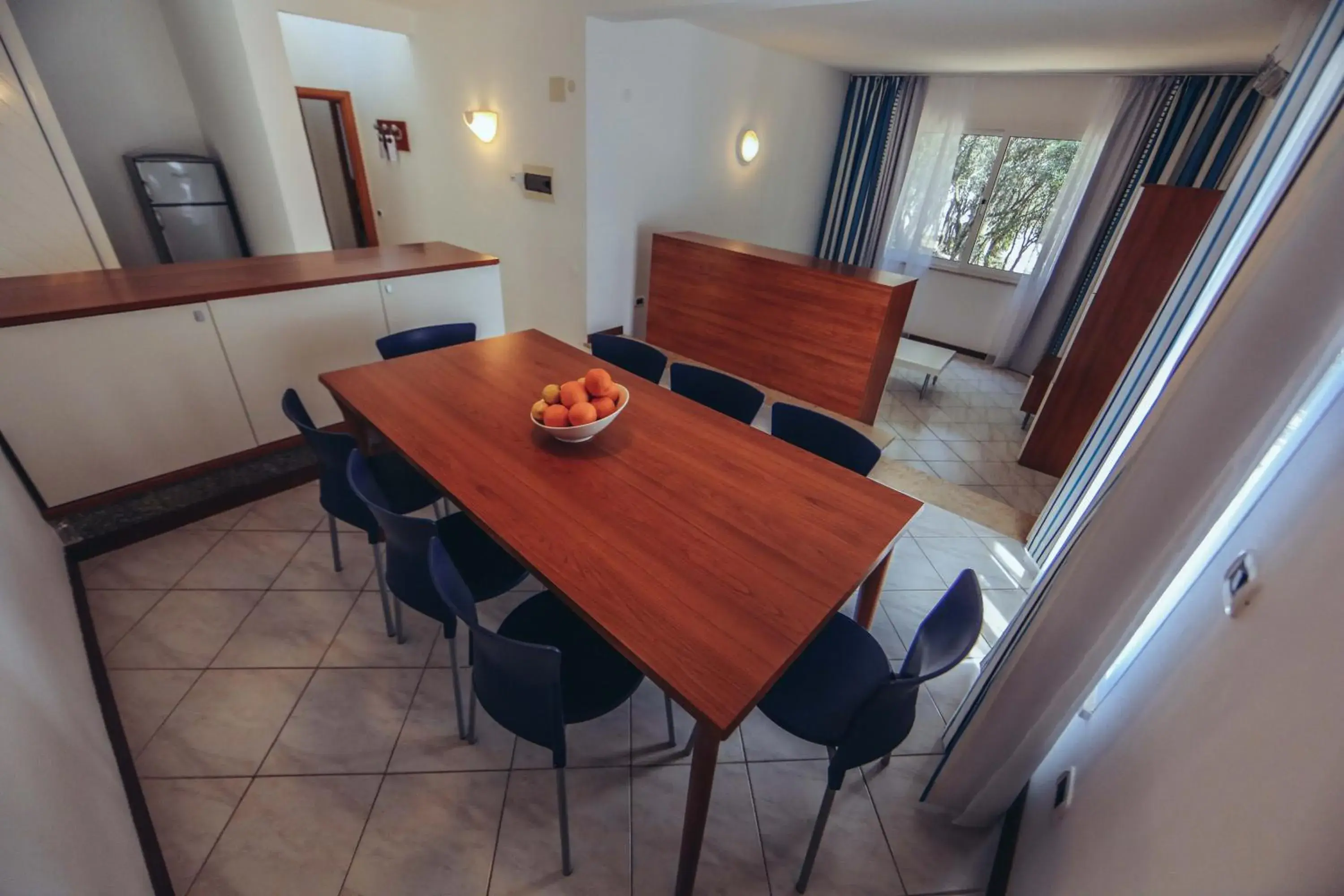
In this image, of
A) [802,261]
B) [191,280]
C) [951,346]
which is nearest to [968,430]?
[802,261]

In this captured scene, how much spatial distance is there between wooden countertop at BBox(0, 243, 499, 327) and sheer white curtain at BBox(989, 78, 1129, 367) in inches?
187

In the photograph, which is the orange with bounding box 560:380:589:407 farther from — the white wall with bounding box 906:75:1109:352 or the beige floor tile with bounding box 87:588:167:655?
the white wall with bounding box 906:75:1109:352

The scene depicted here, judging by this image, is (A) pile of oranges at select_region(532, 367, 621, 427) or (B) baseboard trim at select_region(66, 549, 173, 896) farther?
(A) pile of oranges at select_region(532, 367, 621, 427)

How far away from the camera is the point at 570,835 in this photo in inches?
57.6

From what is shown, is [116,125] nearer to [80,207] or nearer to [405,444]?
[80,207]

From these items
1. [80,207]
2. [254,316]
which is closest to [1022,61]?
[254,316]

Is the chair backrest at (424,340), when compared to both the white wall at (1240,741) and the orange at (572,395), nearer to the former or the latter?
the orange at (572,395)

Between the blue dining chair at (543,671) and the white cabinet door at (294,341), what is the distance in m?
1.97

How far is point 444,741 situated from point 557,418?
42.0 inches

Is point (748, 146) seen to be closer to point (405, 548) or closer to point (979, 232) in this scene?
point (979, 232)

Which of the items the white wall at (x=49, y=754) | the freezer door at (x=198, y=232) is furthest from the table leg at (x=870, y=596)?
the freezer door at (x=198, y=232)

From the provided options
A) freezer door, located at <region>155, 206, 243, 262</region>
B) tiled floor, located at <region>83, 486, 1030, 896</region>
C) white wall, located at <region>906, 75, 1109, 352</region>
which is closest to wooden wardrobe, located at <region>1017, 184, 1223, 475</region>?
tiled floor, located at <region>83, 486, 1030, 896</region>

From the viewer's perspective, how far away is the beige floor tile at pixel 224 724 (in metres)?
1.54

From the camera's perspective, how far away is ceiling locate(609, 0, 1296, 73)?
8.41 feet
